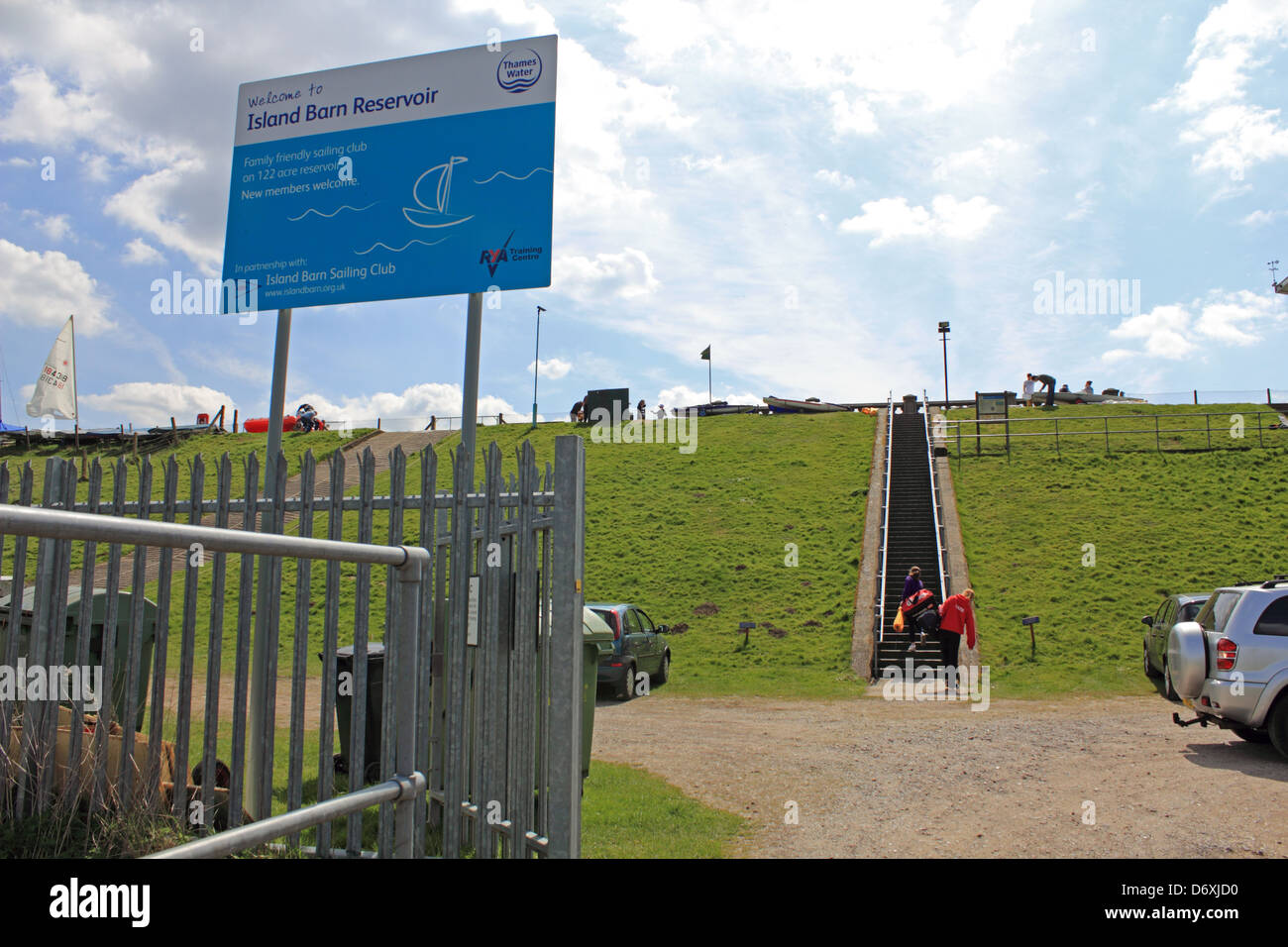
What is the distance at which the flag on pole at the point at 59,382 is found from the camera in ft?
136

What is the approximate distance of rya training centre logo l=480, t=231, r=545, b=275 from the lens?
6652 millimetres

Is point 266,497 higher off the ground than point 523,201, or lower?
lower

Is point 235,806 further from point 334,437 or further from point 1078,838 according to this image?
point 334,437

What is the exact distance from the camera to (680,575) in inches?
915

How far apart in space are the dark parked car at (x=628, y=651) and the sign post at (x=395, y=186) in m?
8.07

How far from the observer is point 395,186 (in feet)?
23.2

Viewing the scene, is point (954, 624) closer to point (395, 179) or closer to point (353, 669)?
point (395, 179)

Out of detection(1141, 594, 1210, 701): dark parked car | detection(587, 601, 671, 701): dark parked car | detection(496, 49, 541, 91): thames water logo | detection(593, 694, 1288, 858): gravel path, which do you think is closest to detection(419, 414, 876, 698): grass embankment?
detection(587, 601, 671, 701): dark parked car

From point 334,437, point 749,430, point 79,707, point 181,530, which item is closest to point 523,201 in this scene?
point 79,707
